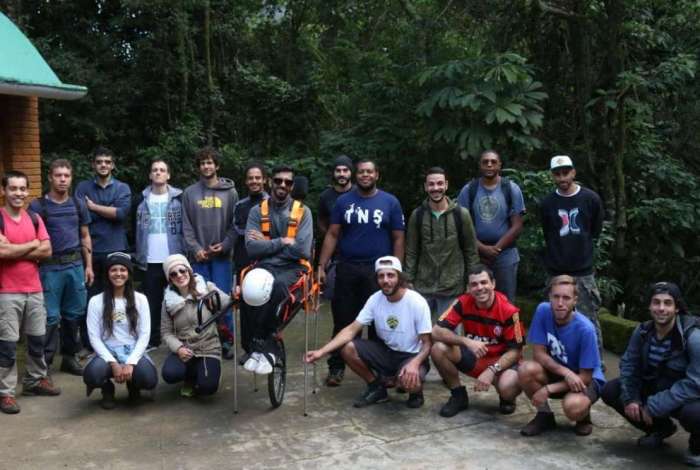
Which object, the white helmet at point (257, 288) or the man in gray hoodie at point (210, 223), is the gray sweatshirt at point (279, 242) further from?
the man in gray hoodie at point (210, 223)

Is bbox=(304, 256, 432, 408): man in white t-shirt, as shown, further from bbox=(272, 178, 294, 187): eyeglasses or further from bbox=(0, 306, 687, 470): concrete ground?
bbox=(272, 178, 294, 187): eyeglasses

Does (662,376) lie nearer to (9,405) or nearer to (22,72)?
(9,405)

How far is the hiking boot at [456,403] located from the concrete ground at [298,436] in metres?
0.06

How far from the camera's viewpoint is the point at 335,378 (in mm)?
5977

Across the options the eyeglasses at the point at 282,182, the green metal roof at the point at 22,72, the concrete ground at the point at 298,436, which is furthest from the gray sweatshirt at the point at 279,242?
the green metal roof at the point at 22,72

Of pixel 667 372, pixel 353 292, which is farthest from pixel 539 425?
pixel 353 292

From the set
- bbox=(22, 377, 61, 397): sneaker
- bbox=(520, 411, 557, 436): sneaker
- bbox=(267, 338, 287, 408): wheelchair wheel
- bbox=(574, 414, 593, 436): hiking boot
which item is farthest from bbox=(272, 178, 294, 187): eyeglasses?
bbox=(574, 414, 593, 436): hiking boot

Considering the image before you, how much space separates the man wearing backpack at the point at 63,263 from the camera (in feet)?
19.6

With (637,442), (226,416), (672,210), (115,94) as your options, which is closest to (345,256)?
(226,416)

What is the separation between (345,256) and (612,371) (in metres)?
2.60

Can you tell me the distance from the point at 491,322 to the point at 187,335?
2260 millimetres

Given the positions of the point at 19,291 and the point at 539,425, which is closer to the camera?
the point at 539,425

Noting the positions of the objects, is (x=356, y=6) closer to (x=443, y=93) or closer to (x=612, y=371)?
(x=443, y=93)

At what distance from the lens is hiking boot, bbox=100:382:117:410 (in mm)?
5414
